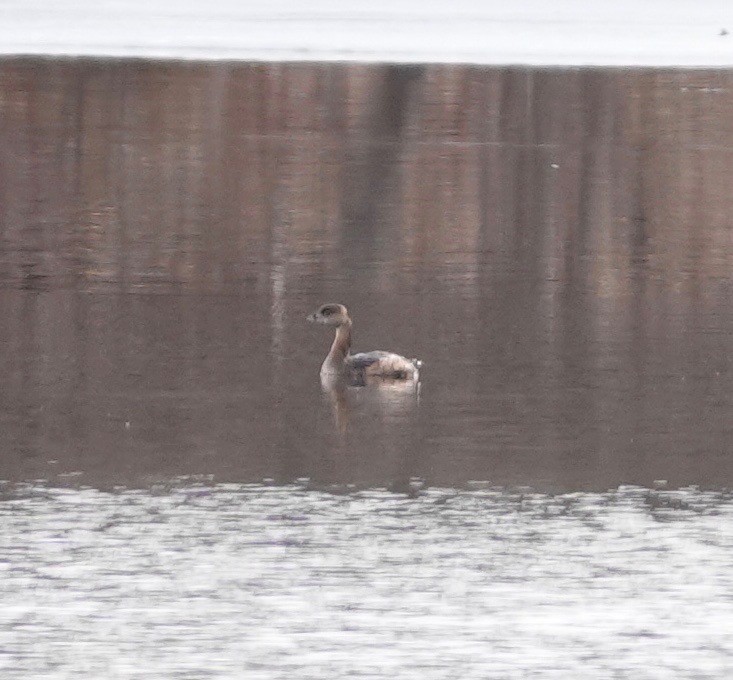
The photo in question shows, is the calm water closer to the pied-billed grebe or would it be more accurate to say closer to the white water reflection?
the white water reflection

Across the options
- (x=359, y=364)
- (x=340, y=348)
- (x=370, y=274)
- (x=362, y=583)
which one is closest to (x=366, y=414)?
(x=359, y=364)

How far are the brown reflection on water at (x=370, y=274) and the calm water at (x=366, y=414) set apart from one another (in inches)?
1.6

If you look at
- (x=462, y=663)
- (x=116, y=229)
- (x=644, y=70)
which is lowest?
(x=462, y=663)

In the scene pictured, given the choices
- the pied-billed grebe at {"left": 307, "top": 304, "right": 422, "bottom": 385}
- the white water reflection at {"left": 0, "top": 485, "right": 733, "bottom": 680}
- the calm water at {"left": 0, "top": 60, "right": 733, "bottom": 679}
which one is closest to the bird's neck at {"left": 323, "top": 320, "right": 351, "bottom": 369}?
the pied-billed grebe at {"left": 307, "top": 304, "right": 422, "bottom": 385}

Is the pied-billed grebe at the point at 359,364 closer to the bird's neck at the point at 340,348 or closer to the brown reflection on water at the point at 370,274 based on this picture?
the bird's neck at the point at 340,348

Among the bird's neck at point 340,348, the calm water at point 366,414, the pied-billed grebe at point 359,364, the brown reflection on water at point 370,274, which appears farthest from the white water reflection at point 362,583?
the bird's neck at point 340,348

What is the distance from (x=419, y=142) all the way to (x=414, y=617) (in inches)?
665

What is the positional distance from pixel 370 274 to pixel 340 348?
3.63m

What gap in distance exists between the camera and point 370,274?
606 inches

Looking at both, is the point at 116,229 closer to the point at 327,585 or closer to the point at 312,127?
the point at 312,127

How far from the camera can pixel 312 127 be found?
25.3m

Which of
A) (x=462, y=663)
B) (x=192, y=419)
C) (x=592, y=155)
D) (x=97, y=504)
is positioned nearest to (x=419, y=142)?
(x=592, y=155)

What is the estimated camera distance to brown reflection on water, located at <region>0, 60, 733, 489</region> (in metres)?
9.99

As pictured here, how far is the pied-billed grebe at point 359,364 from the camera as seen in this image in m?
11.4
